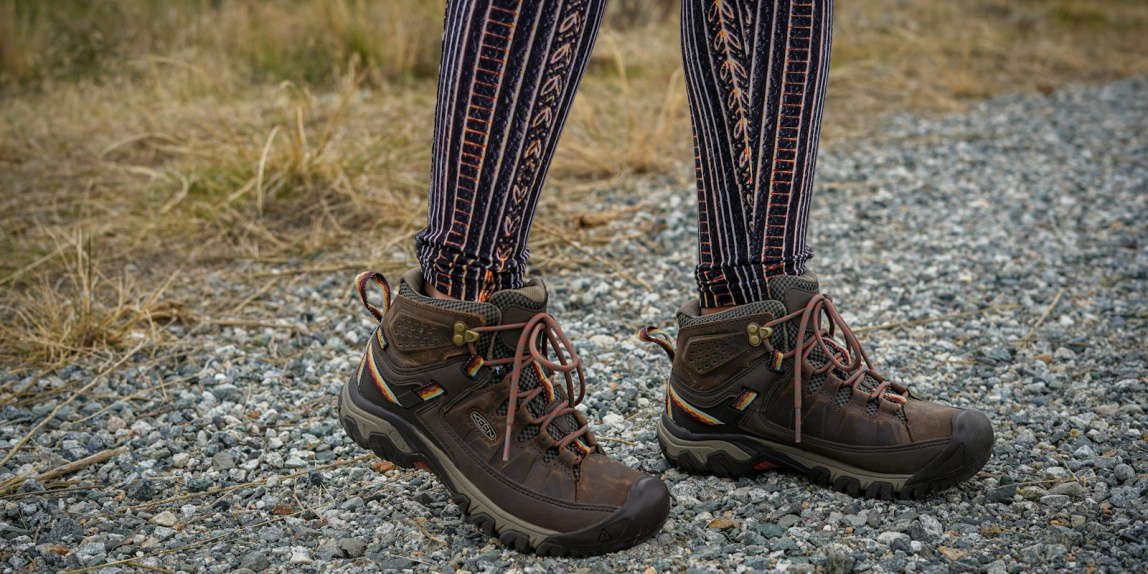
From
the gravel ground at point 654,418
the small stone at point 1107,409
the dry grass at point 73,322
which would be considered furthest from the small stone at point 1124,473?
the dry grass at point 73,322

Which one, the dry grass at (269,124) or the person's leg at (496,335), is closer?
the person's leg at (496,335)

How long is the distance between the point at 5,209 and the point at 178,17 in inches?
90.5

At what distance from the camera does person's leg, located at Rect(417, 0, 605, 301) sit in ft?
3.86

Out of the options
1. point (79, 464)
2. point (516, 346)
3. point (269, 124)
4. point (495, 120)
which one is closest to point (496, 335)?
point (516, 346)

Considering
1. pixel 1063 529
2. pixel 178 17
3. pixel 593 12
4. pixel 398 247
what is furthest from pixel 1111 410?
pixel 178 17

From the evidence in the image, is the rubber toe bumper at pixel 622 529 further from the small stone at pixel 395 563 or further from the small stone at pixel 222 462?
the small stone at pixel 222 462

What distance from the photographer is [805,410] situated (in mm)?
1416

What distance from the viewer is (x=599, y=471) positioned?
1.29 meters

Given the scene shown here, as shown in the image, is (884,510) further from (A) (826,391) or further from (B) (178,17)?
(B) (178,17)

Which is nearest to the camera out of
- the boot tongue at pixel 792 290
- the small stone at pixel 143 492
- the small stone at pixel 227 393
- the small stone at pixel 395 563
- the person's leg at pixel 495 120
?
the person's leg at pixel 495 120

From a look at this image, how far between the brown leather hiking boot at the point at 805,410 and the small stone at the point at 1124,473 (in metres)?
0.26

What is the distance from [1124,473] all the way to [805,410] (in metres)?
0.52

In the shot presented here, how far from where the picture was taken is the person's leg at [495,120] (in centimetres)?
118

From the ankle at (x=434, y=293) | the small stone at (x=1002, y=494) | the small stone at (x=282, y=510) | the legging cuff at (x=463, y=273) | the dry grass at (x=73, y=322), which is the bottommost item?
the dry grass at (x=73, y=322)
